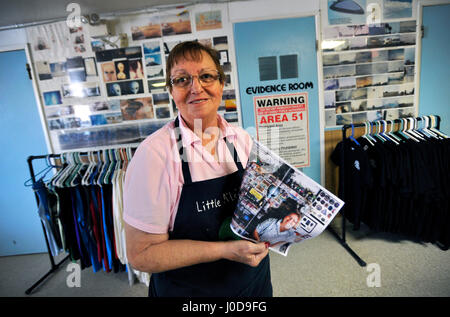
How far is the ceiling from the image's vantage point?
5.30 feet

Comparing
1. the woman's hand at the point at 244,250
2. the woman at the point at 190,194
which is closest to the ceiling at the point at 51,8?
the woman at the point at 190,194

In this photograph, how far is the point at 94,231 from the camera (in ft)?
5.61

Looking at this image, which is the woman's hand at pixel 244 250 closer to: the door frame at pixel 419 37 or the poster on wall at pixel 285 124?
the poster on wall at pixel 285 124

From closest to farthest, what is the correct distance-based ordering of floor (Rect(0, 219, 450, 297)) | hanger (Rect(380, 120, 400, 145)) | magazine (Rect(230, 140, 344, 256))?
1. magazine (Rect(230, 140, 344, 256))
2. floor (Rect(0, 219, 450, 297))
3. hanger (Rect(380, 120, 400, 145))

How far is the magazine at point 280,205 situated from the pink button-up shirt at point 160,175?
17 centimetres

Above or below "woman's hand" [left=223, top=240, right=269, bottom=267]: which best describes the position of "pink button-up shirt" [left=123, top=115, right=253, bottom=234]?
above

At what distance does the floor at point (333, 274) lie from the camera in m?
1.56

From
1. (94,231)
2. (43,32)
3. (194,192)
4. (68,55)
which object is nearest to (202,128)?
(194,192)

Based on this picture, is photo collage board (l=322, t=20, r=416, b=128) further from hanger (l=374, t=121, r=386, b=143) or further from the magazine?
the magazine

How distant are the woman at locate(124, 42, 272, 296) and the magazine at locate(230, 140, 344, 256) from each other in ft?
0.22

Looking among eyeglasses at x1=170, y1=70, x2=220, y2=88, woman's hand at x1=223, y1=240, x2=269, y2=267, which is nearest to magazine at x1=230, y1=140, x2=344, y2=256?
woman's hand at x1=223, y1=240, x2=269, y2=267

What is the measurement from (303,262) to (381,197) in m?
0.82

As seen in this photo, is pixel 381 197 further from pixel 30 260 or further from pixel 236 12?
pixel 30 260

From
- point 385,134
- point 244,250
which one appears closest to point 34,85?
point 244,250
